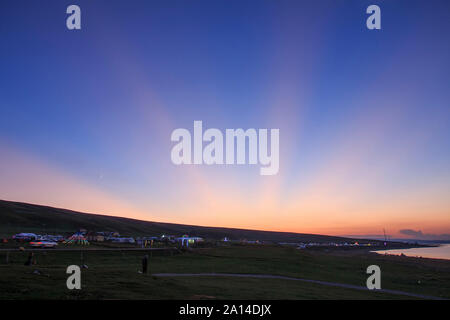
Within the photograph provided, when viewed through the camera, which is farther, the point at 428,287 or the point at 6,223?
the point at 6,223

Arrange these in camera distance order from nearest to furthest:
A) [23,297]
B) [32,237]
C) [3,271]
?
[23,297]
[3,271]
[32,237]

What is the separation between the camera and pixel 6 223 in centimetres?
12669
